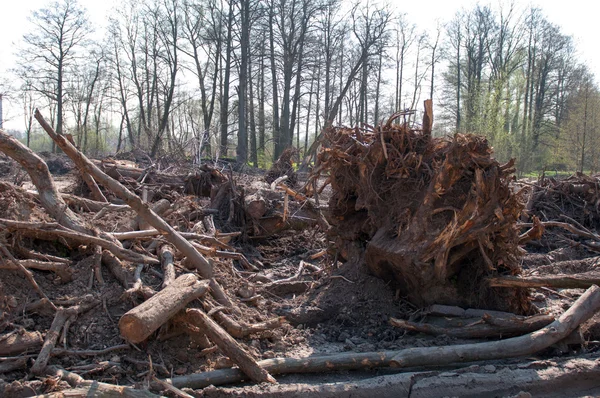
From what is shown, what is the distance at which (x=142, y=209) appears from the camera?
4.80 metres

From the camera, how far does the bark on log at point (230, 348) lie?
13.3 feet

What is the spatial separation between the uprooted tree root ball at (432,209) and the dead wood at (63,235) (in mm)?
2680

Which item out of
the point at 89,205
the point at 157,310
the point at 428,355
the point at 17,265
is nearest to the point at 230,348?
the point at 157,310

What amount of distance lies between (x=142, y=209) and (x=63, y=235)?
2.62ft

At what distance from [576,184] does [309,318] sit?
9.02 meters

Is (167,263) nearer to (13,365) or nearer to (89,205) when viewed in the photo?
(13,365)

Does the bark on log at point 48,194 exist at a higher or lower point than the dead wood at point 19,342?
higher

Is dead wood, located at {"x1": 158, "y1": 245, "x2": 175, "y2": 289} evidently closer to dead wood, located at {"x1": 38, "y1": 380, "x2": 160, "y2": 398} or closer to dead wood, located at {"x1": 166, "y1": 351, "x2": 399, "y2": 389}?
dead wood, located at {"x1": 166, "y1": 351, "x2": 399, "y2": 389}

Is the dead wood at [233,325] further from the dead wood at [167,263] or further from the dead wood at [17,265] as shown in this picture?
the dead wood at [17,265]

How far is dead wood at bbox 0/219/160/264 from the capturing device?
14.8 feet

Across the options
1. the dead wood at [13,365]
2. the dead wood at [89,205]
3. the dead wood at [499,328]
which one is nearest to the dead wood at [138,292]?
the dead wood at [13,365]

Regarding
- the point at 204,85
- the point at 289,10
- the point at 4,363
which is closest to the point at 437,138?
the point at 4,363

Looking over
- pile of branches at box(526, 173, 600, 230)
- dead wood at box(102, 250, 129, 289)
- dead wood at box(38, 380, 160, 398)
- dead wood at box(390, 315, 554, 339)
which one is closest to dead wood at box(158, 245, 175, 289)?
dead wood at box(102, 250, 129, 289)

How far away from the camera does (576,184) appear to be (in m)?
11.8
